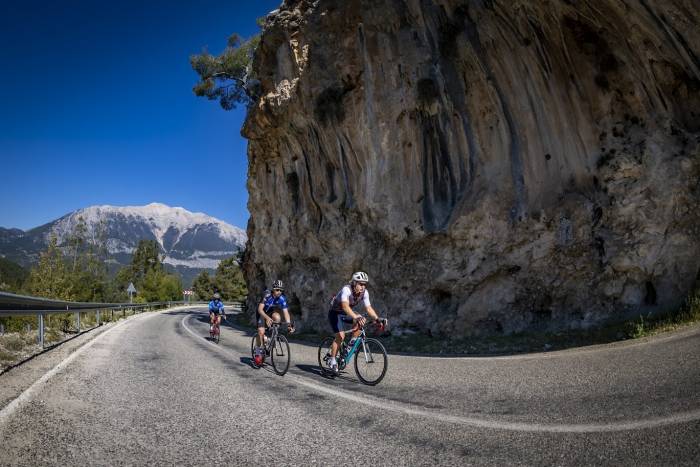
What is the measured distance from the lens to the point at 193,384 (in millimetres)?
6926

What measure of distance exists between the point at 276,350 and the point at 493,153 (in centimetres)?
1039

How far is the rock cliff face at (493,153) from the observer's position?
10.7 m

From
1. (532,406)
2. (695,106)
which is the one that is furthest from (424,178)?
(532,406)

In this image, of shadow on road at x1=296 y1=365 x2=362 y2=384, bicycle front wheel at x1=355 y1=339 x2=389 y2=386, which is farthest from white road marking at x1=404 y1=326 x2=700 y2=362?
shadow on road at x1=296 y1=365 x2=362 y2=384

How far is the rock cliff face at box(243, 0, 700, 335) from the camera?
10.7 meters

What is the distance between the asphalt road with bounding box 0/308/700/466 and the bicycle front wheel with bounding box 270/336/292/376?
24 cm

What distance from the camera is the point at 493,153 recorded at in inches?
592

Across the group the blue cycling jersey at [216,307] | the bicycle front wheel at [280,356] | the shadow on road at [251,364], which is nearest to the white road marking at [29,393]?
the shadow on road at [251,364]

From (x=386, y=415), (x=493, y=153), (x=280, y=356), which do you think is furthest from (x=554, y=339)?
(x=386, y=415)

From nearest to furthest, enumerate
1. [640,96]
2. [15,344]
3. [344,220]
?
[15,344], [640,96], [344,220]

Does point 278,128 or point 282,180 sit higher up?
point 278,128

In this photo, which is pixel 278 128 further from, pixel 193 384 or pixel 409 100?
pixel 193 384

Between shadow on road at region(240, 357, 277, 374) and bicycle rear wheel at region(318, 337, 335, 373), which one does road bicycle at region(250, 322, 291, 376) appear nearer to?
shadow on road at region(240, 357, 277, 374)

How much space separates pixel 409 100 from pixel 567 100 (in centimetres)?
610
